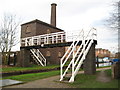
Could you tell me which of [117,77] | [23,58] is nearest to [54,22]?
[23,58]

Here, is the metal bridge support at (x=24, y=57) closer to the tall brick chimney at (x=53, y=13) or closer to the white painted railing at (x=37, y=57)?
the white painted railing at (x=37, y=57)

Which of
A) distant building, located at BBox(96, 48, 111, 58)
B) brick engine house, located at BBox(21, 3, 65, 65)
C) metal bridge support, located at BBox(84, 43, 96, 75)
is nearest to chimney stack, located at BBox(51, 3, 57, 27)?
brick engine house, located at BBox(21, 3, 65, 65)

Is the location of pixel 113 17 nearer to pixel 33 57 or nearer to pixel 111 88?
pixel 111 88

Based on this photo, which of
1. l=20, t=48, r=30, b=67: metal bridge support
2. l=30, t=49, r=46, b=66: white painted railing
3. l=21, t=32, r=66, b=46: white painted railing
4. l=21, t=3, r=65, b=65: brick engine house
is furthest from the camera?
l=21, t=3, r=65, b=65: brick engine house

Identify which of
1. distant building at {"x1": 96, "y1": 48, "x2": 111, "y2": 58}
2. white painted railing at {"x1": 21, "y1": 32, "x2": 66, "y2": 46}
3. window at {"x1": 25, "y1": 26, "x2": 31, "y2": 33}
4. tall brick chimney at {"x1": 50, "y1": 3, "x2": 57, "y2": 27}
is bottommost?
distant building at {"x1": 96, "y1": 48, "x2": 111, "y2": 58}

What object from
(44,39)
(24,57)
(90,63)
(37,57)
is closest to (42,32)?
(37,57)

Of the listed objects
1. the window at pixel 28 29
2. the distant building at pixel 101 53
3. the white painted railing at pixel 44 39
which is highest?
the window at pixel 28 29

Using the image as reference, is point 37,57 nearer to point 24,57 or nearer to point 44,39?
point 24,57

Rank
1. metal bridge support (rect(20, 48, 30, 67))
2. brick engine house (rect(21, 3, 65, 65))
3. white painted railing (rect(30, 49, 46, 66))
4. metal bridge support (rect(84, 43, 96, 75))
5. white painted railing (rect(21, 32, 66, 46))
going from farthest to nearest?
1. brick engine house (rect(21, 3, 65, 65))
2. white painted railing (rect(30, 49, 46, 66))
3. metal bridge support (rect(20, 48, 30, 67))
4. white painted railing (rect(21, 32, 66, 46))
5. metal bridge support (rect(84, 43, 96, 75))

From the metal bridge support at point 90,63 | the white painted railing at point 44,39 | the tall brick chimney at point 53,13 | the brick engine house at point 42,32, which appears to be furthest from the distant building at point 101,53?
the metal bridge support at point 90,63

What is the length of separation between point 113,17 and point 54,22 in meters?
27.1

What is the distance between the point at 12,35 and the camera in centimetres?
2455

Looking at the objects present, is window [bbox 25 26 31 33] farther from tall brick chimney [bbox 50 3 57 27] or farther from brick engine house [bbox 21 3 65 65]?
tall brick chimney [bbox 50 3 57 27]

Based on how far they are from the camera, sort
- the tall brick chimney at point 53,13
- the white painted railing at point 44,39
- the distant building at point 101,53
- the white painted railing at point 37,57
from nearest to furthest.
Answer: the white painted railing at point 44,39, the white painted railing at point 37,57, the tall brick chimney at point 53,13, the distant building at point 101,53
